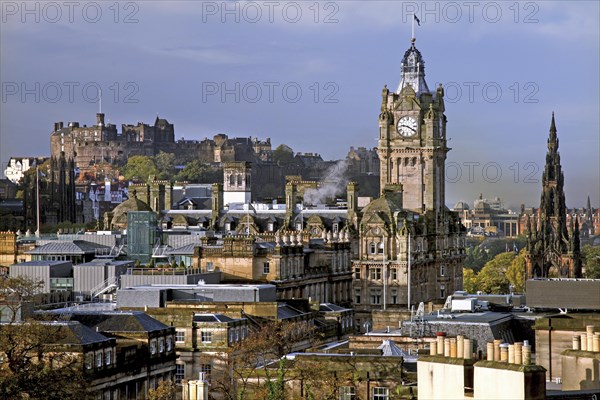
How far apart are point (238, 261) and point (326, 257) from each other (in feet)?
63.3

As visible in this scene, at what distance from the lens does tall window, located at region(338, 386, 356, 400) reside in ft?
185

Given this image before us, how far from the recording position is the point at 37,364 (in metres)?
62.2

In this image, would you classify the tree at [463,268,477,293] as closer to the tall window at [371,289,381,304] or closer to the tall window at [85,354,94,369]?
the tall window at [371,289,381,304]

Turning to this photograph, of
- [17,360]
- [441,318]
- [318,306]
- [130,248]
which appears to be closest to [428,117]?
[130,248]

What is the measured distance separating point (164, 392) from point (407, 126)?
9157 centimetres

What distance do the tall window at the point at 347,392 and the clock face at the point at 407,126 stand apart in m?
99.1

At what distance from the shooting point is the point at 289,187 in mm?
147125

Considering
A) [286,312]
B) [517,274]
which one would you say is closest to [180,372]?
[286,312]

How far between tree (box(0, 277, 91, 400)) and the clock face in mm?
86205

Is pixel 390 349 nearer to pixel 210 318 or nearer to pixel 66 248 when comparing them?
Result: pixel 210 318

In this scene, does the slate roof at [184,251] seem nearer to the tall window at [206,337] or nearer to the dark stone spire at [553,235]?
the tall window at [206,337]

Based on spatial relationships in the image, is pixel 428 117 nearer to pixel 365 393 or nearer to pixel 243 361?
pixel 243 361

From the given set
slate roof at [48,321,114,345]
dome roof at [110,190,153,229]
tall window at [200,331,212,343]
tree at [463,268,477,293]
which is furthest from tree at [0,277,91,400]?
tree at [463,268,477,293]

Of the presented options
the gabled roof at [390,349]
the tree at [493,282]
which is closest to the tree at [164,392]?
the gabled roof at [390,349]
